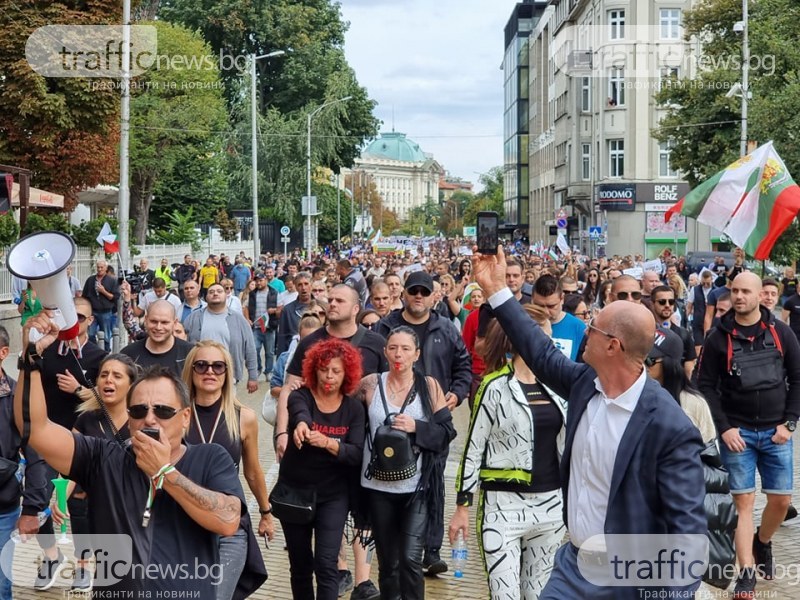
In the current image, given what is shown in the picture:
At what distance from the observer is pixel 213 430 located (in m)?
5.84

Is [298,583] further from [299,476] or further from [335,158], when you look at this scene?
[335,158]

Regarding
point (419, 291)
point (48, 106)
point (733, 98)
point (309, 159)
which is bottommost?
point (419, 291)

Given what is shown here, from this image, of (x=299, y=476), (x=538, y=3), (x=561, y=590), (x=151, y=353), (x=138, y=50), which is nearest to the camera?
(x=561, y=590)

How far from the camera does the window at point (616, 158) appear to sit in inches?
2516

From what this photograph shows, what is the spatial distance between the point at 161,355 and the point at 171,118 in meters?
41.0

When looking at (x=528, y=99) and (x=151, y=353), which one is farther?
(x=528, y=99)

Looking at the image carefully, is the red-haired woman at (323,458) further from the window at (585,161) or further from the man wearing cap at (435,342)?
the window at (585,161)

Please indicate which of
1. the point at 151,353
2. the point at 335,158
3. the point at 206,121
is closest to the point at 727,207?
the point at 151,353

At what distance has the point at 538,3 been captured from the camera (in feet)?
348

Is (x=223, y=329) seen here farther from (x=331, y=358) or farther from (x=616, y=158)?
(x=616, y=158)

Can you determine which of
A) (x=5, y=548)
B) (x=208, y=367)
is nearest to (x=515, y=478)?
(x=208, y=367)

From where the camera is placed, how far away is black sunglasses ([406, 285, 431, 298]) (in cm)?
823

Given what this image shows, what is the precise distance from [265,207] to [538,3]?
54.2 meters

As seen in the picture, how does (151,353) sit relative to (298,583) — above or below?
above
